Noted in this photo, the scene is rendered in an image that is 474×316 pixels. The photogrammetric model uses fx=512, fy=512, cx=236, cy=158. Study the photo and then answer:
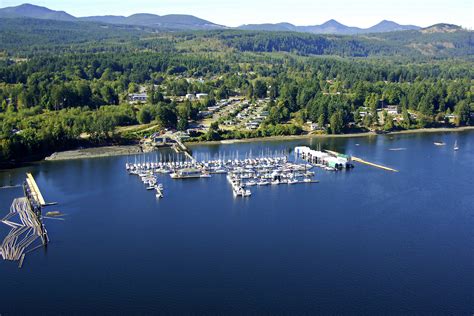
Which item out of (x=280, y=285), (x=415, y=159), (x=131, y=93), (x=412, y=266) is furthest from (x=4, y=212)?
(x=131, y=93)

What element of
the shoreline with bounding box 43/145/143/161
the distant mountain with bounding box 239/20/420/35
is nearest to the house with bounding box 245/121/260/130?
the shoreline with bounding box 43/145/143/161

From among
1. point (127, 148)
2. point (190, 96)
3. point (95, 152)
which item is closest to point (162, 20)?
point (190, 96)

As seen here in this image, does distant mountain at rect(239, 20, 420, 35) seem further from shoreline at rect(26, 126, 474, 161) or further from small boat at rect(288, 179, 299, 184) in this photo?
small boat at rect(288, 179, 299, 184)

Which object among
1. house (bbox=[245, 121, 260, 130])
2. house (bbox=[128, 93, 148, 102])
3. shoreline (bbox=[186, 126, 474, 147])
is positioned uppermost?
house (bbox=[128, 93, 148, 102])

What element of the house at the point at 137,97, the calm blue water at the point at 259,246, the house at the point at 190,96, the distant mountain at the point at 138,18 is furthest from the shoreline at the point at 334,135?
the distant mountain at the point at 138,18

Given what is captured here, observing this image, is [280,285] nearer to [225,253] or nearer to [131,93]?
[225,253]
